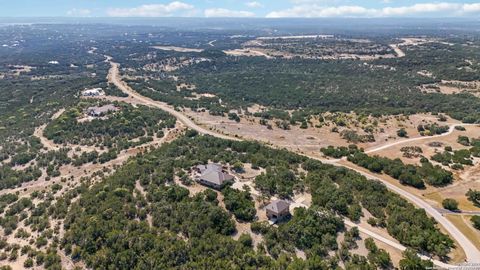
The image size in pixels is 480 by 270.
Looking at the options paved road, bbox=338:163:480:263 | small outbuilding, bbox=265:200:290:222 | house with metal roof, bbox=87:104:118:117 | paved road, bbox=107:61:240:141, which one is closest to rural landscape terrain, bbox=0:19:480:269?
paved road, bbox=338:163:480:263

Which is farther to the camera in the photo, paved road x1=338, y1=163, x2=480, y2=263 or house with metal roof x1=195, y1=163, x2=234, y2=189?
house with metal roof x1=195, y1=163, x2=234, y2=189

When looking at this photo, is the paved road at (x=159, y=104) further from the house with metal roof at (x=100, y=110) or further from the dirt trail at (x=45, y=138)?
the dirt trail at (x=45, y=138)

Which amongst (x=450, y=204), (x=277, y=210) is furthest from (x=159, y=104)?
(x=450, y=204)

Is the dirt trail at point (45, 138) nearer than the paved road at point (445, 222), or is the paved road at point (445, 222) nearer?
Result: the paved road at point (445, 222)

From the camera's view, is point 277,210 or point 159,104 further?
point 159,104

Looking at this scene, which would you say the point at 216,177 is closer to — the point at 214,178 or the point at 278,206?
the point at 214,178

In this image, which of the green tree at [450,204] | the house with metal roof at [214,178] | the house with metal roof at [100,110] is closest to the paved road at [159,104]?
the house with metal roof at [100,110]

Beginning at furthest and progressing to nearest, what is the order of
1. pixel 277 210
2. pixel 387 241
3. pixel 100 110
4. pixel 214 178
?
pixel 100 110 → pixel 214 178 → pixel 277 210 → pixel 387 241

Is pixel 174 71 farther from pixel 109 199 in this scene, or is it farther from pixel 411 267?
pixel 411 267

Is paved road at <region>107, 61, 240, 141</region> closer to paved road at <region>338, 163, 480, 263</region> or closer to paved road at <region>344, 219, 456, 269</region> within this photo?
paved road at <region>338, 163, 480, 263</region>
